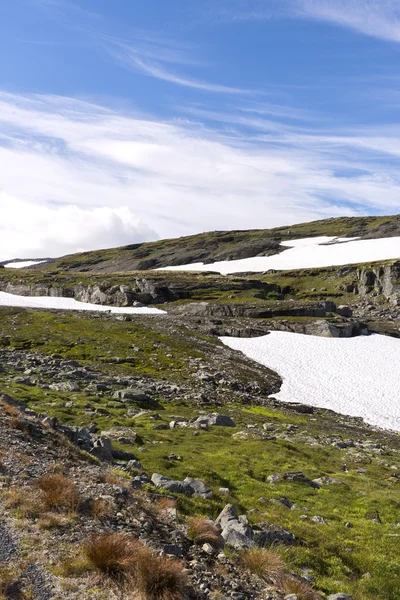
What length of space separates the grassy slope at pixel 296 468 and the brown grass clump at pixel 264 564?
62.5 inches

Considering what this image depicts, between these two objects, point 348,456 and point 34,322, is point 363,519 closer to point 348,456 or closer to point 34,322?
point 348,456

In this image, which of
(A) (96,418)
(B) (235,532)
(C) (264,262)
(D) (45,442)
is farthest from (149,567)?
(C) (264,262)

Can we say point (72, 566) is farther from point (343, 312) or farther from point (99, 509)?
point (343, 312)

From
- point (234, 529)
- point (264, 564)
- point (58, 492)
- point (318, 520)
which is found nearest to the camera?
point (264, 564)

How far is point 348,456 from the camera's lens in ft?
92.5

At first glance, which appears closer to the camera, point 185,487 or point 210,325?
point 185,487

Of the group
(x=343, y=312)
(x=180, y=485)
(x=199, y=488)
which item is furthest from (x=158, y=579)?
(x=343, y=312)

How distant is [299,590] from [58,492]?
6557 mm

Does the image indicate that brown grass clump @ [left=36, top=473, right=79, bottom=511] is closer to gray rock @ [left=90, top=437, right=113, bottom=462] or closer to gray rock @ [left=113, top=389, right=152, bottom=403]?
gray rock @ [left=90, top=437, right=113, bottom=462]

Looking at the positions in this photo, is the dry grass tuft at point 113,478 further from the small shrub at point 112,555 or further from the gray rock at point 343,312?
the gray rock at point 343,312

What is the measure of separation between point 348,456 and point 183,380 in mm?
20859

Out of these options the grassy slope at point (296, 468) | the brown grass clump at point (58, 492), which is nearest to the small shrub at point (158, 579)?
the brown grass clump at point (58, 492)

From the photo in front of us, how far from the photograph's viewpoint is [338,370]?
182ft

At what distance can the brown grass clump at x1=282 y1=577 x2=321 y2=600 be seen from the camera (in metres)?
10.2
